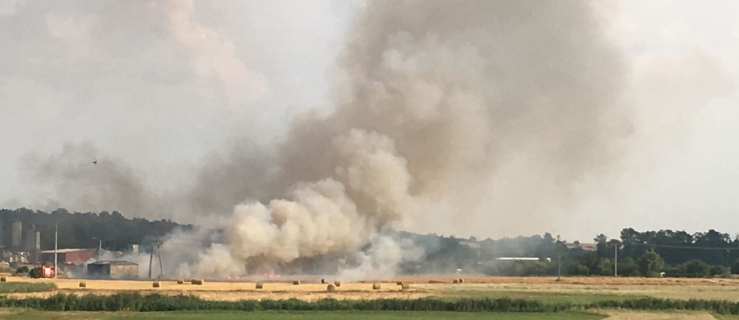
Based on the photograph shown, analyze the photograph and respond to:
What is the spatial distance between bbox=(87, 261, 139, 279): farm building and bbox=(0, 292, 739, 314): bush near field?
53.0 meters

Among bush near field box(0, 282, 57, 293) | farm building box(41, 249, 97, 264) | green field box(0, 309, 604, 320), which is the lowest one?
green field box(0, 309, 604, 320)

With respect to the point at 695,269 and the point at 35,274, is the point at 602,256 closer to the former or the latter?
the point at 695,269

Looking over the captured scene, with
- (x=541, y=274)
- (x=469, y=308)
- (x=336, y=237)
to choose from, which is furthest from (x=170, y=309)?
(x=541, y=274)

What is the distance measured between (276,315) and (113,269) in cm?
6549

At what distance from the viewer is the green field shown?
47000 mm

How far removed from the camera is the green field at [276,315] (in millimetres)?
47000

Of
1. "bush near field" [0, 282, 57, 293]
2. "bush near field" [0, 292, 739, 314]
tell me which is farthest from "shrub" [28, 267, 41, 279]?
"bush near field" [0, 292, 739, 314]

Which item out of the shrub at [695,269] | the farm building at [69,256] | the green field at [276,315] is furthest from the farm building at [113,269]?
the shrub at [695,269]

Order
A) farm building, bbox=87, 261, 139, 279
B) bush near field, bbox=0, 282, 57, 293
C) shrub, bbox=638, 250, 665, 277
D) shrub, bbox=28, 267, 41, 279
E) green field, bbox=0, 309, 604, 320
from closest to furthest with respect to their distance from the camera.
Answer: green field, bbox=0, 309, 604, 320 → bush near field, bbox=0, 282, 57, 293 → shrub, bbox=28, 267, 41, 279 → farm building, bbox=87, 261, 139, 279 → shrub, bbox=638, 250, 665, 277

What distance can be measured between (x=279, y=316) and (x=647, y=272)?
305ft

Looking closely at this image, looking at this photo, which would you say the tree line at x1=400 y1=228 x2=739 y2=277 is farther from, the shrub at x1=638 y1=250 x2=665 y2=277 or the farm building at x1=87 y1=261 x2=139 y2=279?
the farm building at x1=87 y1=261 x2=139 y2=279

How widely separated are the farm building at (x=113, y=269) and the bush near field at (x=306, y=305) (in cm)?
5304

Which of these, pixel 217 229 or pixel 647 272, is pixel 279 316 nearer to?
pixel 217 229

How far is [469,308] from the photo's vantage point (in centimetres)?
5581
